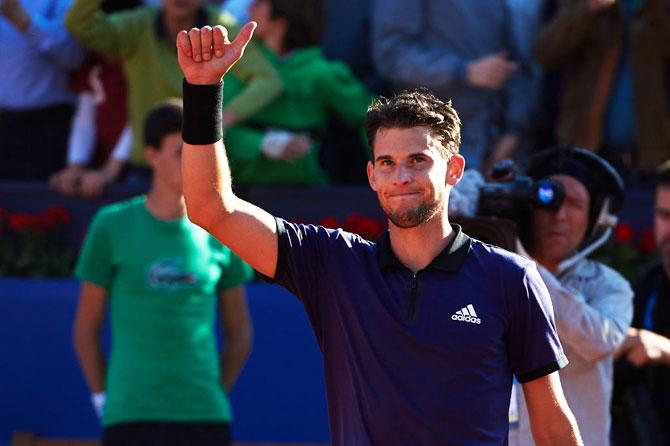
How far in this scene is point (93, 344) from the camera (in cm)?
568

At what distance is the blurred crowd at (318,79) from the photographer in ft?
24.3

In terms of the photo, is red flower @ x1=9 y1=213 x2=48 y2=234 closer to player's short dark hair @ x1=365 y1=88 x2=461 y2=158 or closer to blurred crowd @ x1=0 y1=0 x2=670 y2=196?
blurred crowd @ x1=0 y1=0 x2=670 y2=196

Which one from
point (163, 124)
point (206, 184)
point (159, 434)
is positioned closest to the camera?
point (206, 184)

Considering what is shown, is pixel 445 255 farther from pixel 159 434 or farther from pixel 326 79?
pixel 326 79

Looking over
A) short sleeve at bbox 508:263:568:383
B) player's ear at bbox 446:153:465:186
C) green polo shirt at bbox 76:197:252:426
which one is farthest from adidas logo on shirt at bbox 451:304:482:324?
green polo shirt at bbox 76:197:252:426

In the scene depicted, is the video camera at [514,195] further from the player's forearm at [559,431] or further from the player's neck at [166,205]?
the player's neck at [166,205]

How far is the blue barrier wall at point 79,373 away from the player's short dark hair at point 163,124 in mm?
1665

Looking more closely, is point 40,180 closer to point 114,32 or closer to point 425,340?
point 114,32

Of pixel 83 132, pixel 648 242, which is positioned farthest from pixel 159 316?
pixel 648 242

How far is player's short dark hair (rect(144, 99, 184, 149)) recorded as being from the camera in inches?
231

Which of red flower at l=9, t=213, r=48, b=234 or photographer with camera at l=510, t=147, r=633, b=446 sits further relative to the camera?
red flower at l=9, t=213, r=48, b=234

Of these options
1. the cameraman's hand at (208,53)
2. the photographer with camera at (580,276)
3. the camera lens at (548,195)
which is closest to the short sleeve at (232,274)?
the photographer with camera at (580,276)

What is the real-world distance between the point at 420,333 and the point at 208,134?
72 cm

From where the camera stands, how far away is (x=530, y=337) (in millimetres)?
3652
